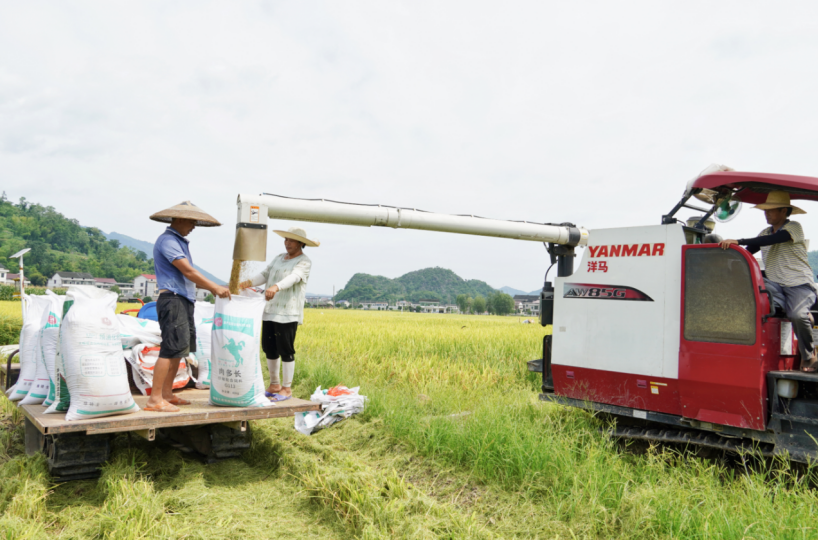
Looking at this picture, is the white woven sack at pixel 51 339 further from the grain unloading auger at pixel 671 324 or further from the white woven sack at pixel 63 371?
the grain unloading auger at pixel 671 324

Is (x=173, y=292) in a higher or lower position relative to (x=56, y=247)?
lower

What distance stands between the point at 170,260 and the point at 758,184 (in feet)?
16.1

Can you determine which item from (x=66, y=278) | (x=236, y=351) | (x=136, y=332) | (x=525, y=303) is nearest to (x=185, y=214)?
(x=236, y=351)

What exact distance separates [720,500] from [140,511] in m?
3.89

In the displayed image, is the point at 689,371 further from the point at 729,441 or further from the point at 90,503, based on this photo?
the point at 90,503

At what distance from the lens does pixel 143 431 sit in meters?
3.80

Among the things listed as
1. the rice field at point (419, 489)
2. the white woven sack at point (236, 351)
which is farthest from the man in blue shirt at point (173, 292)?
the rice field at point (419, 489)

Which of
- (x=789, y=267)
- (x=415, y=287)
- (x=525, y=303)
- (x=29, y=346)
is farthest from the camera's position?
(x=415, y=287)

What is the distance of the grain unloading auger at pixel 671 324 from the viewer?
4129 mm

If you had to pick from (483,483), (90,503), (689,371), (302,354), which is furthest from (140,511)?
(302,354)

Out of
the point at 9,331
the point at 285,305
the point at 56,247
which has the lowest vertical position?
the point at 9,331

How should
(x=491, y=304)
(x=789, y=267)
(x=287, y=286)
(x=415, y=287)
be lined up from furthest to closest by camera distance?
(x=415, y=287)
(x=491, y=304)
(x=287, y=286)
(x=789, y=267)

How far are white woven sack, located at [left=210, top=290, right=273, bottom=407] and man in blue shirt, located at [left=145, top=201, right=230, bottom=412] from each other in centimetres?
17

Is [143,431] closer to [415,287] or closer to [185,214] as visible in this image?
[185,214]
